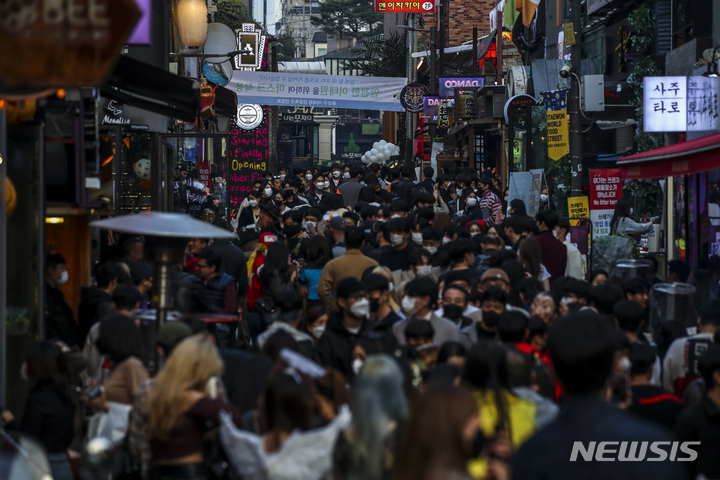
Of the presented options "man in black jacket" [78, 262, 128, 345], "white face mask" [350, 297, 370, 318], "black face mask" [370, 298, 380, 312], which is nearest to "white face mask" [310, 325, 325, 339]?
"white face mask" [350, 297, 370, 318]

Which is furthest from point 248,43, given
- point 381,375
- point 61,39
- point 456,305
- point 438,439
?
point 438,439

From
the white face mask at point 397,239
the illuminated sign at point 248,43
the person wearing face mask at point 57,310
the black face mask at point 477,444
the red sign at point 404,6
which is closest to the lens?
the black face mask at point 477,444

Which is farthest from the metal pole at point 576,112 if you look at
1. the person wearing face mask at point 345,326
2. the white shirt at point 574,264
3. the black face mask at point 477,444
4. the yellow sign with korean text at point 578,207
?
the black face mask at point 477,444

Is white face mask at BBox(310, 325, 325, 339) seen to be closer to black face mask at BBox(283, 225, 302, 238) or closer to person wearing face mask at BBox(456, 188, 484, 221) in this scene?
black face mask at BBox(283, 225, 302, 238)

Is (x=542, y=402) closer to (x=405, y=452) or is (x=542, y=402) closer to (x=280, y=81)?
(x=405, y=452)

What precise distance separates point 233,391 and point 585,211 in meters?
9.68

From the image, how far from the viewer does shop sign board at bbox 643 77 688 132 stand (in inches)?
558

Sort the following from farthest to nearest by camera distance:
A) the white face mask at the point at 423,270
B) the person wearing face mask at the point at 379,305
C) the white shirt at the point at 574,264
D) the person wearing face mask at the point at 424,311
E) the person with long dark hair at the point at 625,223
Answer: the person with long dark hair at the point at 625,223 < the white shirt at the point at 574,264 < the white face mask at the point at 423,270 < the person wearing face mask at the point at 379,305 < the person wearing face mask at the point at 424,311

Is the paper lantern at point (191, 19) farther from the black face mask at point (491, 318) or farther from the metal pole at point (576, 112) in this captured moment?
the black face mask at point (491, 318)

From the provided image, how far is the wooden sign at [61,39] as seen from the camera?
4008mm

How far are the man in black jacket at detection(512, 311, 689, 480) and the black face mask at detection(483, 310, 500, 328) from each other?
3.27 metres

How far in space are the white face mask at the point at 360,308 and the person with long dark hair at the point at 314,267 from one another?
2.57m

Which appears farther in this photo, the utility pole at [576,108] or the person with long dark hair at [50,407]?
the utility pole at [576,108]

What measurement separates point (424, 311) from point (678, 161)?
5006 mm
